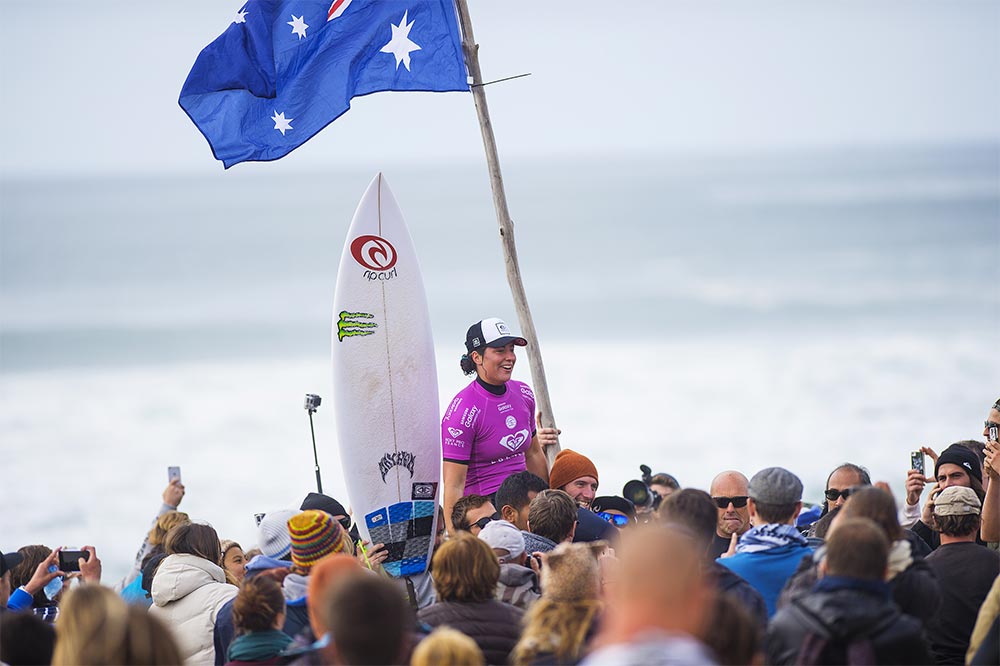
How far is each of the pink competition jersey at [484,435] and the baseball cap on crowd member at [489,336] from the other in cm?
21

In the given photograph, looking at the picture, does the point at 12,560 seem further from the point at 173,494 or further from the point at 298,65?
the point at 298,65

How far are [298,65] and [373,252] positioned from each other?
4.63 ft

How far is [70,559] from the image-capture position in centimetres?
532

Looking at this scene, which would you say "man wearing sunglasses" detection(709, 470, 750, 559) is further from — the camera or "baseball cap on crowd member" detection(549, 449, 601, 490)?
the camera

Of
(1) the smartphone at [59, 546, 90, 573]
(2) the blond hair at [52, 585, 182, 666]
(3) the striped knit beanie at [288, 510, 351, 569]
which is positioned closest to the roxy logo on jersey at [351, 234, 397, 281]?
(1) the smartphone at [59, 546, 90, 573]

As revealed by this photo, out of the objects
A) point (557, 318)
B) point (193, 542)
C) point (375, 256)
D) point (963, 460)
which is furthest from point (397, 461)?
point (557, 318)

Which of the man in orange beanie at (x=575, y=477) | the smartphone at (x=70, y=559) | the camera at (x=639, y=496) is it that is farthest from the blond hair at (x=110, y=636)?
the camera at (x=639, y=496)

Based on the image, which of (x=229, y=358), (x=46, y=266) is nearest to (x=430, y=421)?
(x=229, y=358)

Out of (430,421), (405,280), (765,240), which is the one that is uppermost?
(765,240)

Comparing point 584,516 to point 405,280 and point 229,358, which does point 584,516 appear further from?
point 229,358

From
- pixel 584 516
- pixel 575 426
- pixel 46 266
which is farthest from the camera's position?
pixel 46 266

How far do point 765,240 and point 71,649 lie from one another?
44.3 m

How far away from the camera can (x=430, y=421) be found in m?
6.60

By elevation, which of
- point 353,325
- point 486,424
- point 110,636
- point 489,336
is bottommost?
point 110,636
